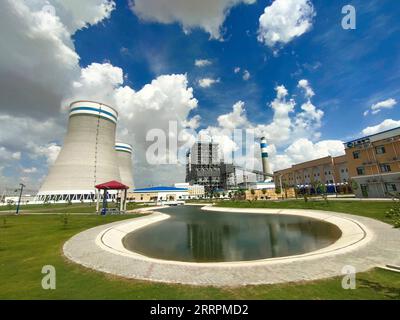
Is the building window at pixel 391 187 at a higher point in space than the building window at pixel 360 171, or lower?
lower

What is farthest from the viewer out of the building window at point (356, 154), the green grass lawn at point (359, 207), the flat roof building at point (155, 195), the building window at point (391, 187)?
the flat roof building at point (155, 195)

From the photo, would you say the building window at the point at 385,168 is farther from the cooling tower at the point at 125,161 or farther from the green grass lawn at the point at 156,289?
the cooling tower at the point at 125,161

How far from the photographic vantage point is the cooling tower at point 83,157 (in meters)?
74.5

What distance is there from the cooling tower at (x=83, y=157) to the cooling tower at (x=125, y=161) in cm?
3322

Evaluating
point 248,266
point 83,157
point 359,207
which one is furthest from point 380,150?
point 83,157

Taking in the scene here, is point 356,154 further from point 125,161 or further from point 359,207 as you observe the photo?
point 125,161

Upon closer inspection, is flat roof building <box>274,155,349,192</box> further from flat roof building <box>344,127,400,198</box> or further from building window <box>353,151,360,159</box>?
building window <box>353,151,360,159</box>

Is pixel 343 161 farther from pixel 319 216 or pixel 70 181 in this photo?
pixel 70 181

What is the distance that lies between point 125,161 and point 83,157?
50.9m

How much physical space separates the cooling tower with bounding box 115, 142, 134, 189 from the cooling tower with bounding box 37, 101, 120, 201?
33.2m

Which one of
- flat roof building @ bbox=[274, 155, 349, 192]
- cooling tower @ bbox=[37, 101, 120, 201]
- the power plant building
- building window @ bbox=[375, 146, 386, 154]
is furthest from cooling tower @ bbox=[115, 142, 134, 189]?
building window @ bbox=[375, 146, 386, 154]

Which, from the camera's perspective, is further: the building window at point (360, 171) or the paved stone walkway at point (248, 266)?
the building window at point (360, 171)

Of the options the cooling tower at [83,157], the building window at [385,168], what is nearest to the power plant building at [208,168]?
the cooling tower at [83,157]
